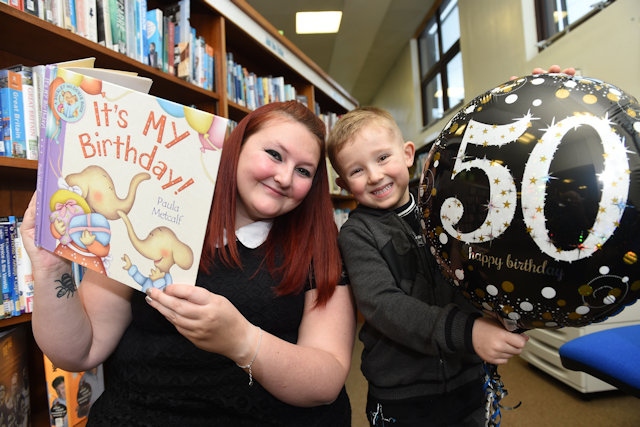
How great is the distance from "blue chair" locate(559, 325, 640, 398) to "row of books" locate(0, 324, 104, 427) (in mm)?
1680

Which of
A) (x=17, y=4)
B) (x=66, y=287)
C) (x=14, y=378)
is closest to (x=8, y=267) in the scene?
(x=14, y=378)

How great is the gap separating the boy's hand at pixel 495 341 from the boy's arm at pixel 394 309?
0.5 inches

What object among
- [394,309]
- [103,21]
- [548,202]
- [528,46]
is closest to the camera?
[548,202]

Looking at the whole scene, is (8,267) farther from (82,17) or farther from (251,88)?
(251,88)

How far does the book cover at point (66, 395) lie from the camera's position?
1.30m

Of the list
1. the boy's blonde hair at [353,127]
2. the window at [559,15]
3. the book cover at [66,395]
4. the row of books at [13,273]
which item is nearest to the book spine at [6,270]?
the row of books at [13,273]

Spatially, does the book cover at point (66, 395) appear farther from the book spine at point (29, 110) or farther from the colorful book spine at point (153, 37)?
the colorful book spine at point (153, 37)

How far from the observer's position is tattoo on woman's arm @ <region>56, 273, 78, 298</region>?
700 mm

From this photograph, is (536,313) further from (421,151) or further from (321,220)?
(421,151)

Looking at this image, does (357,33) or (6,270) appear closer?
(6,270)

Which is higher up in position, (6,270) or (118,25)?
(118,25)

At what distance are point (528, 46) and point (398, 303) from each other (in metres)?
3.21

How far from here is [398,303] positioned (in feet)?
2.49

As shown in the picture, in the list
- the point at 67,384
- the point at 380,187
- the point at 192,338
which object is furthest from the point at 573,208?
the point at 67,384
